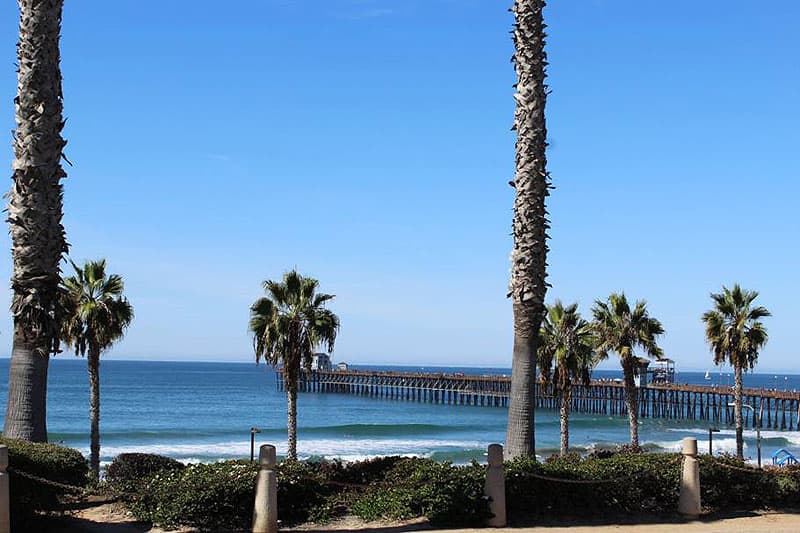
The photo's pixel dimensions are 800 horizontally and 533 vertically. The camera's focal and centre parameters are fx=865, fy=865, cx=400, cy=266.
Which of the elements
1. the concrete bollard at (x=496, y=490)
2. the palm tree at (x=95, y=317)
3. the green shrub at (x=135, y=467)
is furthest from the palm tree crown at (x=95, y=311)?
the concrete bollard at (x=496, y=490)

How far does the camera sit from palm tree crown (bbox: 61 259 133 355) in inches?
983

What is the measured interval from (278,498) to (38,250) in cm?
483

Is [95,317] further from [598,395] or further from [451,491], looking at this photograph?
[598,395]

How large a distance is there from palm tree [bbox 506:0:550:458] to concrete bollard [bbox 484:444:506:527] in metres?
2.31

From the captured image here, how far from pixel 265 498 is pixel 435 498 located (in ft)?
7.44

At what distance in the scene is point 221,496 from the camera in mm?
10766

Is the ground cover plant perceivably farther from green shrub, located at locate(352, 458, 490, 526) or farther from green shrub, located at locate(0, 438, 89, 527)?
green shrub, located at locate(0, 438, 89, 527)

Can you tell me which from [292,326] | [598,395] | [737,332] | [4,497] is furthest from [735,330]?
[598,395]

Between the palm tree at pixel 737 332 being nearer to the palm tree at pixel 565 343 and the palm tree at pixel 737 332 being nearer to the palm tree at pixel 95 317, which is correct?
the palm tree at pixel 565 343

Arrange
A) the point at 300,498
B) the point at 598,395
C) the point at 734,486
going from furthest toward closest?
1. the point at 598,395
2. the point at 734,486
3. the point at 300,498

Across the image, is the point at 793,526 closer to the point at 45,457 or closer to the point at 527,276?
the point at 527,276

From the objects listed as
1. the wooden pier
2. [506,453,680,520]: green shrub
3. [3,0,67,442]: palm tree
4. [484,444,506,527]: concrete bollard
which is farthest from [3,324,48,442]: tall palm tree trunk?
the wooden pier

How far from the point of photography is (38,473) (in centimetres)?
1115

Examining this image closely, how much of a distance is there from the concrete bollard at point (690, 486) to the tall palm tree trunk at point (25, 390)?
353 inches
